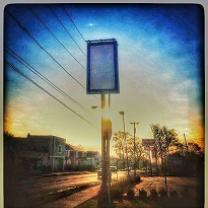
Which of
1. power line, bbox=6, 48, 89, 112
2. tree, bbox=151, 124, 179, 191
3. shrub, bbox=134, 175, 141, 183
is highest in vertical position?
power line, bbox=6, 48, 89, 112

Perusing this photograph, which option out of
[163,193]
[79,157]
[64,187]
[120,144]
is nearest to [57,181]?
[64,187]

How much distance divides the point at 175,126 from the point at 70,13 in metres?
0.84

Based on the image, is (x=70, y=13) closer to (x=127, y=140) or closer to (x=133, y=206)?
(x=127, y=140)

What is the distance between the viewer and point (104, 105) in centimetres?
209

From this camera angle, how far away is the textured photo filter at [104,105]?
203 centimetres

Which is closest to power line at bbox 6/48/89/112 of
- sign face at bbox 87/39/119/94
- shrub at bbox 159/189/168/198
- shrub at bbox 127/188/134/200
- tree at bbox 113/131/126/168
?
sign face at bbox 87/39/119/94

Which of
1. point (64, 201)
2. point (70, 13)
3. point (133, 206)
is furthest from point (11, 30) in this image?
point (133, 206)

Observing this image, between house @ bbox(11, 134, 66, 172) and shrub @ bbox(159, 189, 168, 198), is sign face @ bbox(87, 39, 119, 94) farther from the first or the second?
shrub @ bbox(159, 189, 168, 198)

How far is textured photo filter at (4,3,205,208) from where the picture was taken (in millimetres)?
2029

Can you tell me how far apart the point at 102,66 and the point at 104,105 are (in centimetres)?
22

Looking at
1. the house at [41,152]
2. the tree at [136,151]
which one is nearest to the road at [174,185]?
the tree at [136,151]

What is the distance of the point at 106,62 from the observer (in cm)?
207

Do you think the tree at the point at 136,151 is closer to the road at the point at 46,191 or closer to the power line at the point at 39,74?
the road at the point at 46,191

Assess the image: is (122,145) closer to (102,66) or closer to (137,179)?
(137,179)
